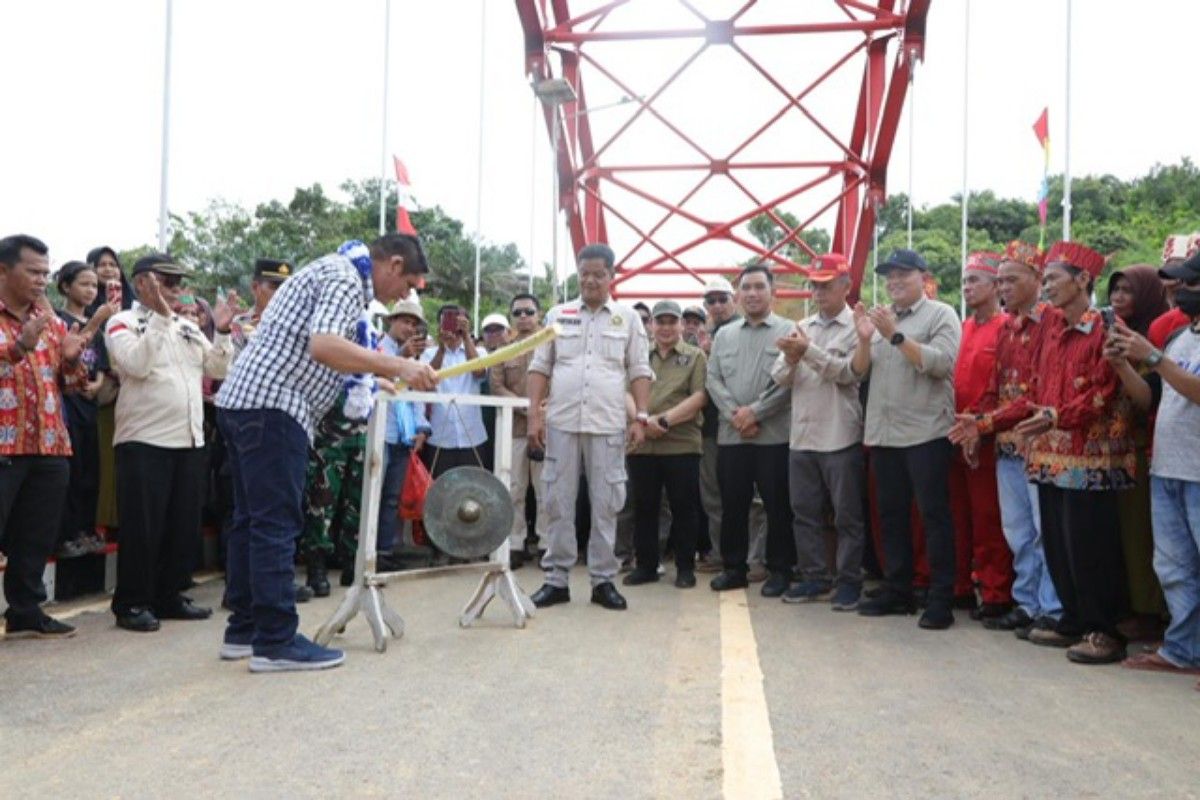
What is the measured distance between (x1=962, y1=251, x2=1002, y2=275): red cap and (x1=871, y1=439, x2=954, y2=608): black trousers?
942mm

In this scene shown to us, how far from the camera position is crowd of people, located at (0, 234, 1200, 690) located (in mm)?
4008

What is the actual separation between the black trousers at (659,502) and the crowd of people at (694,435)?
0.05 ft

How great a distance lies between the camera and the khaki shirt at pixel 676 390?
6.28 m

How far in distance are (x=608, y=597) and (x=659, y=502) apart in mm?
1119

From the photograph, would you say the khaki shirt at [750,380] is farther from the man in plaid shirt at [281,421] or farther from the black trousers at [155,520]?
the black trousers at [155,520]

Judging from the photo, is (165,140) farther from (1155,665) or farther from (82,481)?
(1155,665)

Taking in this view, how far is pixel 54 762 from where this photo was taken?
2.79 meters

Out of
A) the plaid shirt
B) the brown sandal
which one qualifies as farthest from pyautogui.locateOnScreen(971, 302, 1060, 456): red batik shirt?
the plaid shirt

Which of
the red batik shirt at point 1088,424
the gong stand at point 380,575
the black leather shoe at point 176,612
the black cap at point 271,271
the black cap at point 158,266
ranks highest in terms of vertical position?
the black cap at point 271,271

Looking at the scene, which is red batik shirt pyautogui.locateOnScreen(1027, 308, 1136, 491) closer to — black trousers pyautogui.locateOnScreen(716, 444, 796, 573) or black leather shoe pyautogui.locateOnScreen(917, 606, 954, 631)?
black leather shoe pyautogui.locateOnScreen(917, 606, 954, 631)

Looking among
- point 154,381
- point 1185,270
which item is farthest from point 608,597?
point 1185,270

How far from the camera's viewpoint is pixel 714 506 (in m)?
7.06

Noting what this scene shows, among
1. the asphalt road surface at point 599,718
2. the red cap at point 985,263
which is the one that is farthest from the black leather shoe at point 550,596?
the red cap at point 985,263

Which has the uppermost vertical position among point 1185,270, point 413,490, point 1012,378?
point 1185,270
